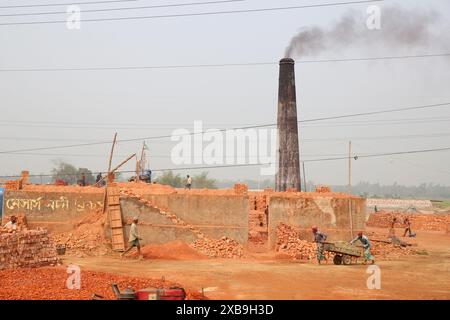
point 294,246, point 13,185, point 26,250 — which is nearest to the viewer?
point 26,250

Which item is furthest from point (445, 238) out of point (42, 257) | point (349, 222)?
point (42, 257)

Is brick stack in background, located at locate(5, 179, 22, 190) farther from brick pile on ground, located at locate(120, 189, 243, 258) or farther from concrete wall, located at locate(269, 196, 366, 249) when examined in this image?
concrete wall, located at locate(269, 196, 366, 249)

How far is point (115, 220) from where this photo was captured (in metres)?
22.3

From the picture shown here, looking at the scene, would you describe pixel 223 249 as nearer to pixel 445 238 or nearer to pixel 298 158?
pixel 298 158

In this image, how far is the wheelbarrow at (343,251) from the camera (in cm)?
1908

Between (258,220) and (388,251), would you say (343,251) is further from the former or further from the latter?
(258,220)

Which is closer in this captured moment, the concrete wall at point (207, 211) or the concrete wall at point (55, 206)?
the concrete wall at point (207, 211)

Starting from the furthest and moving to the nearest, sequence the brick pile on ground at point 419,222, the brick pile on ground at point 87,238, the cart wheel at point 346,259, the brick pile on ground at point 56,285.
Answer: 1. the brick pile on ground at point 419,222
2. the brick pile on ground at point 87,238
3. the cart wheel at point 346,259
4. the brick pile on ground at point 56,285

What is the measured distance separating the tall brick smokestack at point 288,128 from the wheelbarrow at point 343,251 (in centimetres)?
1736

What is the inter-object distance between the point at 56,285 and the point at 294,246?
12.4m

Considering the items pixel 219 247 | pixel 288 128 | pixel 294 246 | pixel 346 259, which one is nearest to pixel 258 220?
pixel 294 246

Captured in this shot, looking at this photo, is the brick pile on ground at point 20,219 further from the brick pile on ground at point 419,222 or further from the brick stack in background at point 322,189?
the brick pile on ground at point 419,222

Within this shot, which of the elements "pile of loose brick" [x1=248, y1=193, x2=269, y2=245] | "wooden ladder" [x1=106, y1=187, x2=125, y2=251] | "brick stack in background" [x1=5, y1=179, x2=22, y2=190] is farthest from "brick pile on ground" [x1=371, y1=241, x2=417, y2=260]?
"brick stack in background" [x1=5, y1=179, x2=22, y2=190]

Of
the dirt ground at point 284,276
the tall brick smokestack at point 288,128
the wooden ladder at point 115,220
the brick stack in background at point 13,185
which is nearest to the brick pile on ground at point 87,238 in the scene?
the wooden ladder at point 115,220
